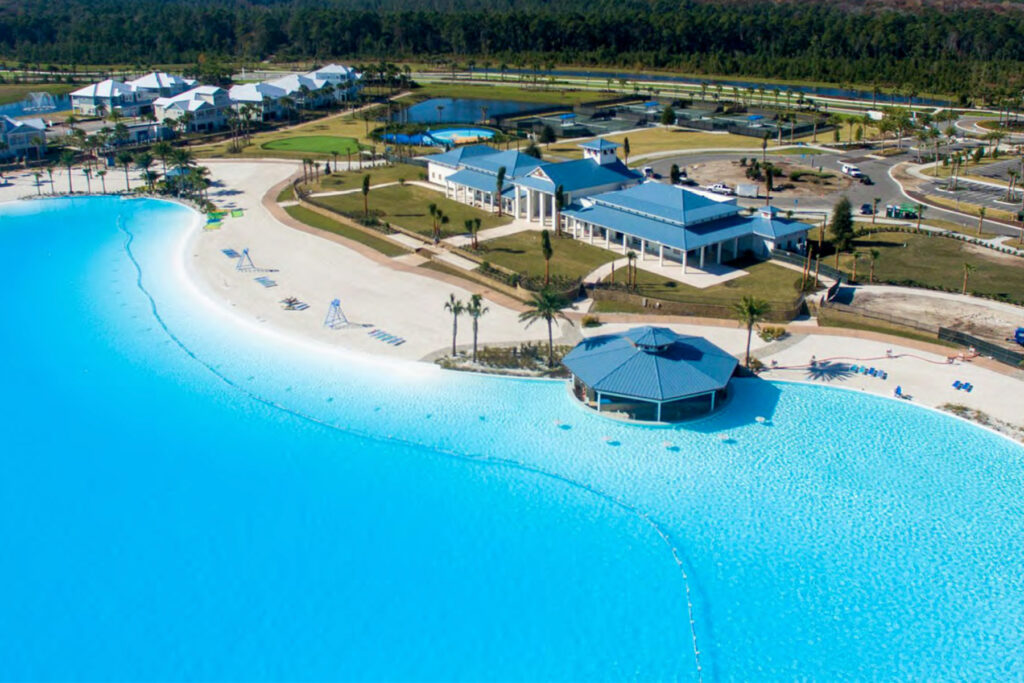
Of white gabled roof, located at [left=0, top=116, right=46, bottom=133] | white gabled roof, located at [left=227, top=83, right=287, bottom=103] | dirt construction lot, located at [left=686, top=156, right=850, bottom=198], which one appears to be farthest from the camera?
white gabled roof, located at [left=227, top=83, right=287, bottom=103]

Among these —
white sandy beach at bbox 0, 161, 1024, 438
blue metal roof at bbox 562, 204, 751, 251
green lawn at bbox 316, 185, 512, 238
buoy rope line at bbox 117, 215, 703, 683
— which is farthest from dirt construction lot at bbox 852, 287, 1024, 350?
green lawn at bbox 316, 185, 512, 238

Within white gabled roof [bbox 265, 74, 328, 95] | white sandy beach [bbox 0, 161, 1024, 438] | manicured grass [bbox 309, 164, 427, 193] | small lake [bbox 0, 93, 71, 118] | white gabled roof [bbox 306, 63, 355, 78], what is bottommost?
white sandy beach [bbox 0, 161, 1024, 438]

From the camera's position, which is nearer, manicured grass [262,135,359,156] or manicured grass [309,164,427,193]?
manicured grass [309,164,427,193]

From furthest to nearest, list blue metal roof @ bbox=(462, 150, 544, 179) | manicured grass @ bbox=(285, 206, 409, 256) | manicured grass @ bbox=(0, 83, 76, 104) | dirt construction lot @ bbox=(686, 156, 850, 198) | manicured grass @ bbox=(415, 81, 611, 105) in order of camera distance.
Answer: manicured grass @ bbox=(415, 81, 611, 105)
manicured grass @ bbox=(0, 83, 76, 104)
dirt construction lot @ bbox=(686, 156, 850, 198)
blue metal roof @ bbox=(462, 150, 544, 179)
manicured grass @ bbox=(285, 206, 409, 256)

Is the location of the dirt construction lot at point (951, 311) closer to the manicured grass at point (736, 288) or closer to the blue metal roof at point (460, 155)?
the manicured grass at point (736, 288)

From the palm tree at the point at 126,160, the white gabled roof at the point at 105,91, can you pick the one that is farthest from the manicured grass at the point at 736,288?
the white gabled roof at the point at 105,91

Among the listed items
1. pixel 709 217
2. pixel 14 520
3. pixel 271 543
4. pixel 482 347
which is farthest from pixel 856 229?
pixel 14 520

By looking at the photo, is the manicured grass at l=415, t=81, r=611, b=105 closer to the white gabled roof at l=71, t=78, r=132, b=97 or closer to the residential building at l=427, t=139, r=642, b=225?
the white gabled roof at l=71, t=78, r=132, b=97
